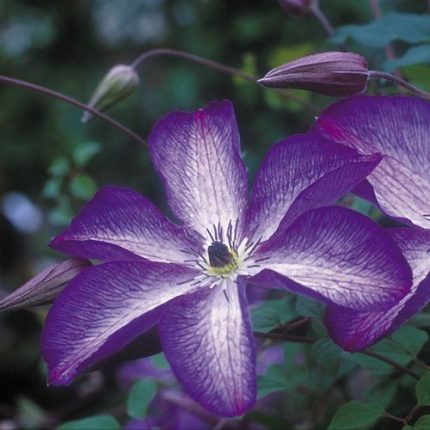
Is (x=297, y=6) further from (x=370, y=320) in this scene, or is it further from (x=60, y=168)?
(x=370, y=320)

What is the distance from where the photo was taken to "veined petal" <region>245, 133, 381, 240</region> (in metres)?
0.47

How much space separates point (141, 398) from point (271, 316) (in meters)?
0.18

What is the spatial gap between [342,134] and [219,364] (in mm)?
146

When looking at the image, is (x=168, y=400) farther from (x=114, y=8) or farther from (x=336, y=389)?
(x=114, y=8)

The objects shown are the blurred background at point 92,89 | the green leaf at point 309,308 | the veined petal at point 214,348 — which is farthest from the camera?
the blurred background at point 92,89

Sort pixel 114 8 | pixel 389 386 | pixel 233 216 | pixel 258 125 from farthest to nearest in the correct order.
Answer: pixel 114 8 → pixel 258 125 → pixel 389 386 → pixel 233 216

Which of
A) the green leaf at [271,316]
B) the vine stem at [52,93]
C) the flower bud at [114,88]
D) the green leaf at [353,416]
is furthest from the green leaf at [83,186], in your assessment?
the green leaf at [353,416]

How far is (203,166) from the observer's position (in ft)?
1.83

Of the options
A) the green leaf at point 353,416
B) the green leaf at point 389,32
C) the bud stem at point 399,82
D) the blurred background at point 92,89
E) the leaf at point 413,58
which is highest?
the bud stem at point 399,82

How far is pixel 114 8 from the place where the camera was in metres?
2.84

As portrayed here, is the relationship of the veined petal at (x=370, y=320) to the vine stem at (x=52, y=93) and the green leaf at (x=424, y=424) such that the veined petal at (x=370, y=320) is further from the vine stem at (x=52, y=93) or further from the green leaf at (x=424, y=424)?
the vine stem at (x=52, y=93)

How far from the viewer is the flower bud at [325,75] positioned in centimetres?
54

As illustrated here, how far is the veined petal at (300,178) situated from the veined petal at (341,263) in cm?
2

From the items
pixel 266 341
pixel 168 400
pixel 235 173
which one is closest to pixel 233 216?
pixel 235 173
